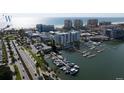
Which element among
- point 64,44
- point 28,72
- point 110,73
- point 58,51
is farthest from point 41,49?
point 110,73

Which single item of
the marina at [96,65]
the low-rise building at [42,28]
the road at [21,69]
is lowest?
the marina at [96,65]

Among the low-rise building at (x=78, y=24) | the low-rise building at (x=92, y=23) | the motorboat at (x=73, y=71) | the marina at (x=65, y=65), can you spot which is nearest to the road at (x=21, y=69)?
the marina at (x=65, y=65)

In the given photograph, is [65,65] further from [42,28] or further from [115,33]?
[115,33]

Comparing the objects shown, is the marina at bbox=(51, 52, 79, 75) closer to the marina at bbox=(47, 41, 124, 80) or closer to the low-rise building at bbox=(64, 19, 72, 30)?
the marina at bbox=(47, 41, 124, 80)

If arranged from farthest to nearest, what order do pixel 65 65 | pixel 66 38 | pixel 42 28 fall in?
pixel 42 28
pixel 66 38
pixel 65 65

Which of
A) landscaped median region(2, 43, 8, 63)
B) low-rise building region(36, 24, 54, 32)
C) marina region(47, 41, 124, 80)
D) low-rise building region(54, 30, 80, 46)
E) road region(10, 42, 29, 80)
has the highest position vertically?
low-rise building region(36, 24, 54, 32)

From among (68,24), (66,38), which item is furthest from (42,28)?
(66,38)

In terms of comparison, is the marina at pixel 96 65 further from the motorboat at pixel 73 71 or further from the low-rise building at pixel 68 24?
the low-rise building at pixel 68 24

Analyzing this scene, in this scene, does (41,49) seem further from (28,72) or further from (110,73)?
(110,73)

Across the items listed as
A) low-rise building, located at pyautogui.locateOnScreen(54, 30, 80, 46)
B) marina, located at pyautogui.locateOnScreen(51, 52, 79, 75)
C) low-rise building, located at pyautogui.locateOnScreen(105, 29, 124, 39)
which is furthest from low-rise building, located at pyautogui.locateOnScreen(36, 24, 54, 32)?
marina, located at pyautogui.locateOnScreen(51, 52, 79, 75)
